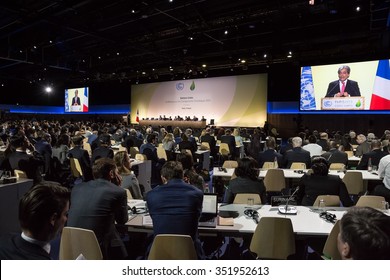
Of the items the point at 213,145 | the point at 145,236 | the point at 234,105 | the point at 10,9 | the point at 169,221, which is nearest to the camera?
the point at 169,221

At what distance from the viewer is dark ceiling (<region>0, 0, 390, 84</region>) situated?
9.29 metres

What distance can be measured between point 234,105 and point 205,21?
→ 7.83 meters

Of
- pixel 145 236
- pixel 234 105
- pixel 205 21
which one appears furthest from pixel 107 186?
pixel 234 105

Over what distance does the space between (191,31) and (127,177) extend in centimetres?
843

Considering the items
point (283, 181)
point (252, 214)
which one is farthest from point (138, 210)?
point (283, 181)

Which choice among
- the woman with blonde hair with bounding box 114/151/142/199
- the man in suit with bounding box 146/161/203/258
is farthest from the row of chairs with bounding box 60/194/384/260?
the woman with blonde hair with bounding box 114/151/142/199

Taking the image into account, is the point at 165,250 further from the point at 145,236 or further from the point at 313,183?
the point at 313,183

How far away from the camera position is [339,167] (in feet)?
19.8

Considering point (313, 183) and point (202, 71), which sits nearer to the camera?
point (313, 183)

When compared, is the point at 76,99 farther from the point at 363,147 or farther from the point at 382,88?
the point at 363,147

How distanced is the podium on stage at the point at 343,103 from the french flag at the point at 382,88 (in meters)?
0.45

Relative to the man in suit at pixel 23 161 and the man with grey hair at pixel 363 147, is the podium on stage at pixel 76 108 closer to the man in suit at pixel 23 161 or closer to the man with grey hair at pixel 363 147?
the man in suit at pixel 23 161

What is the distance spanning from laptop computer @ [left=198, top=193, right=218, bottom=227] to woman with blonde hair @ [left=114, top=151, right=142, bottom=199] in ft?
4.30

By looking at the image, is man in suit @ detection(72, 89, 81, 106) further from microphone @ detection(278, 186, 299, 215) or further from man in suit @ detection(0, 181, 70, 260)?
man in suit @ detection(0, 181, 70, 260)
